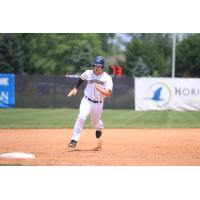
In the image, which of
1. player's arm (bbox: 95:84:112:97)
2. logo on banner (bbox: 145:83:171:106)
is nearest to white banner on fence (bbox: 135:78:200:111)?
logo on banner (bbox: 145:83:171:106)

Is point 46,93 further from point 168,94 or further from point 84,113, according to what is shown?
point 168,94

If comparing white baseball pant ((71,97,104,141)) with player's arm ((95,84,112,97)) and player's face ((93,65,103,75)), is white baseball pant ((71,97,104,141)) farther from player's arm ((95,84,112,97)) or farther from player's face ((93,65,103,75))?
player's face ((93,65,103,75))

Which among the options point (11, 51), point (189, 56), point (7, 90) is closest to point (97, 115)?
point (7, 90)

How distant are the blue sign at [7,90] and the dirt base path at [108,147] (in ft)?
1.83

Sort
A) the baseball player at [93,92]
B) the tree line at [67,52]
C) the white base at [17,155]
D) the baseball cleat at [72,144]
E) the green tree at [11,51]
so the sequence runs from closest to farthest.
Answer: the white base at [17,155], the baseball player at [93,92], the baseball cleat at [72,144], the green tree at [11,51], the tree line at [67,52]

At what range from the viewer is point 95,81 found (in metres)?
10.0

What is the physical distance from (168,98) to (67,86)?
3.12m

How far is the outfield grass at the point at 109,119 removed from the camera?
39.1ft

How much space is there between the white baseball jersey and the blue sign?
171cm

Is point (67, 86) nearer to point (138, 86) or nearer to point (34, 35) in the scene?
point (34, 35)

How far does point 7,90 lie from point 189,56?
5.40m

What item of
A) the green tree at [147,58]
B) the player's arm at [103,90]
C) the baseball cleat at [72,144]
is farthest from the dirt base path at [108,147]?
the green tree at [147,58]

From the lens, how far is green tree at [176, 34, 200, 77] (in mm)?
12283

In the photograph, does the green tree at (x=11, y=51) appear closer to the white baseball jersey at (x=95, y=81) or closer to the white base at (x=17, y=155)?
the white baseball jersey at (x=95, y=81)
